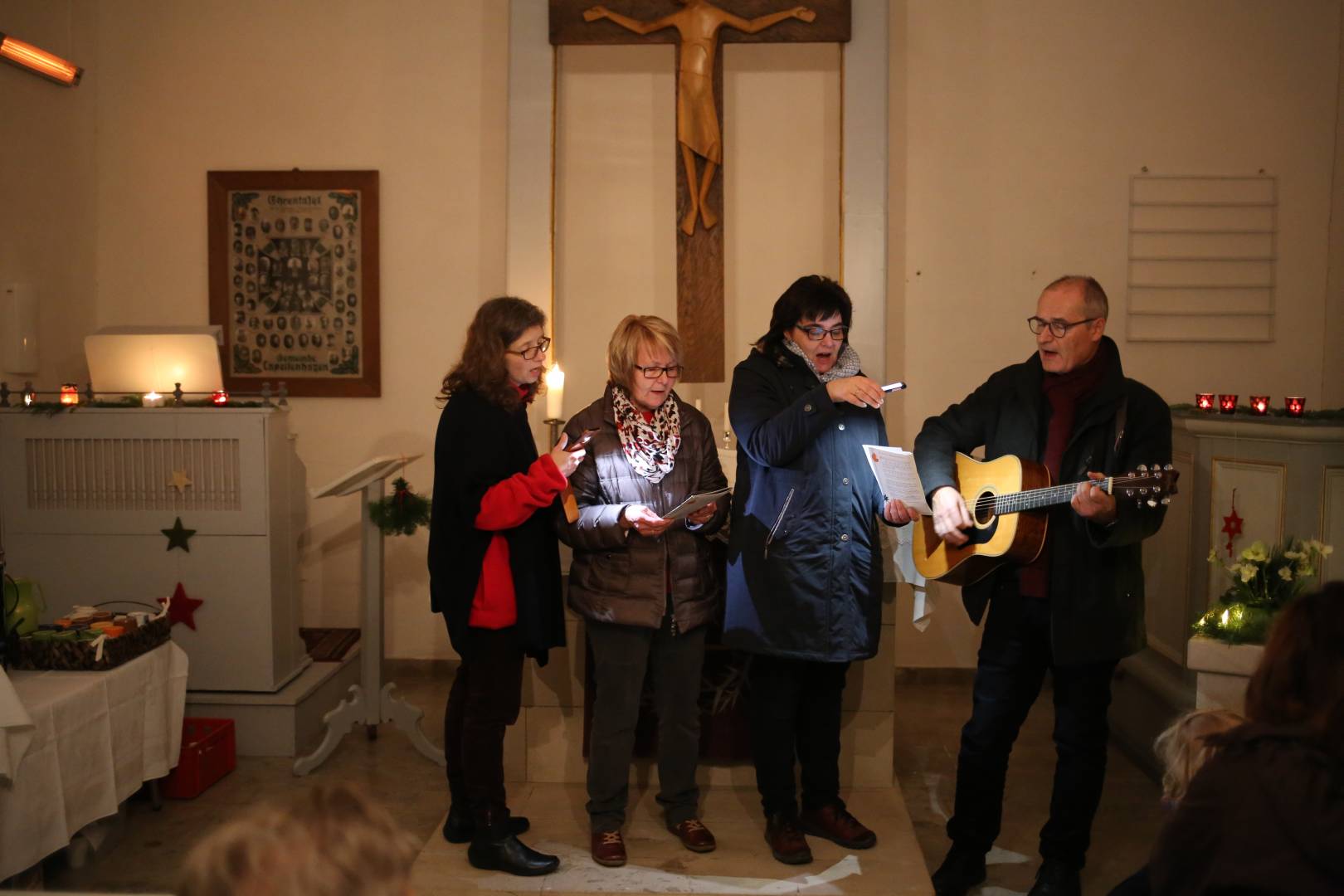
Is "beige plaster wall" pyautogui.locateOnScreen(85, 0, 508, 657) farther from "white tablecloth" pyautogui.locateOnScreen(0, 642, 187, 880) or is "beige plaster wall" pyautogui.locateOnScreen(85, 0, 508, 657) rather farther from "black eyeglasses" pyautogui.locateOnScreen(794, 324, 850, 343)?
"black eyeglasses" pyautogui.locateOnScreen(794, 324, 850, 343)

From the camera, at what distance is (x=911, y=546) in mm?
3129

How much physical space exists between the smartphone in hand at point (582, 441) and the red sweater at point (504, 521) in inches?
4.0

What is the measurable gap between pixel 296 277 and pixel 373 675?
1838 mm

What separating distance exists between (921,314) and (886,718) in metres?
1.91

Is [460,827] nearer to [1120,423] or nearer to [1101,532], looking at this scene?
[1101,532]

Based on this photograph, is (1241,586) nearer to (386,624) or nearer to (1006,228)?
(1006,228)

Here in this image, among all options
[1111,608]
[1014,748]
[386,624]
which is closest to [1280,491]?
[1111,608]

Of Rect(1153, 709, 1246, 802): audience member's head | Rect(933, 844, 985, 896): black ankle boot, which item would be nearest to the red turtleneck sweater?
Rect(933, 844, 985, 896): black ankle boot

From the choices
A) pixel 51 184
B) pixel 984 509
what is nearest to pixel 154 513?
pixel 51 184

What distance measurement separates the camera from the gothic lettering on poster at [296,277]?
191 inches

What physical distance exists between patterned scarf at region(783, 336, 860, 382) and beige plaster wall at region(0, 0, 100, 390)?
10.2ft

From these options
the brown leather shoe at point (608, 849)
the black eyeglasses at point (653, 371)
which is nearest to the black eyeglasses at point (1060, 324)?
the black eyeglasses at point (653, 371)

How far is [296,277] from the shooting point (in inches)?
191

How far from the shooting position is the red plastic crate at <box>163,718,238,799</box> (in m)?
3.62
